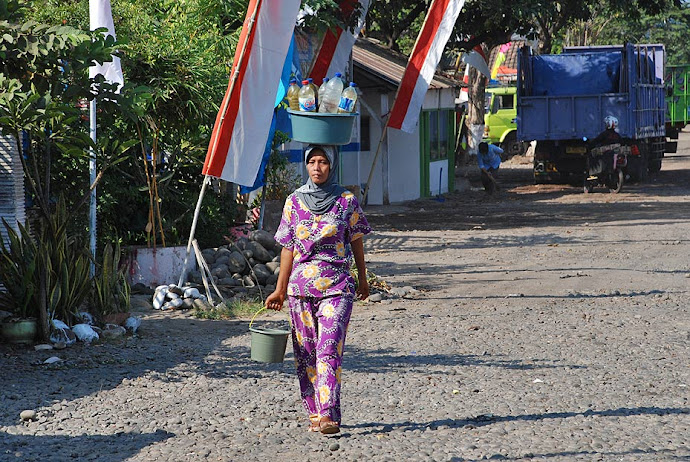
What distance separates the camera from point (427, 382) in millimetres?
6930

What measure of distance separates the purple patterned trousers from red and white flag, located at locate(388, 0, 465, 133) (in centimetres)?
707

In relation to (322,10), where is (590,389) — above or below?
below

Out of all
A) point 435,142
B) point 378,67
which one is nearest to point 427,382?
point 378,67

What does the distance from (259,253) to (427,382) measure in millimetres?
5210

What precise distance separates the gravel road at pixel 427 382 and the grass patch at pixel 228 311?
24cm

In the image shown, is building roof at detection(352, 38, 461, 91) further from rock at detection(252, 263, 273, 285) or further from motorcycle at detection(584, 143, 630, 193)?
rock at detection(252, 263, 273, 285)

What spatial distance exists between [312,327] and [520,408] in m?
1.44

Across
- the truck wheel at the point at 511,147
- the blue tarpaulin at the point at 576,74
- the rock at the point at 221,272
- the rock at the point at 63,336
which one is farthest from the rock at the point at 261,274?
the truck wheel at the point at 511,147

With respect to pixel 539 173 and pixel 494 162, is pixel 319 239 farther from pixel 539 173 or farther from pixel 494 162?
pixel 539 173

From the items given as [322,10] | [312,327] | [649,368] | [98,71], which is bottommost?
[649,368]

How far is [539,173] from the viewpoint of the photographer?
84.6ft

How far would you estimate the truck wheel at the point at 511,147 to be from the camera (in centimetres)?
3791

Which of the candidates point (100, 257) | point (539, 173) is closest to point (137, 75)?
point (100, 257)

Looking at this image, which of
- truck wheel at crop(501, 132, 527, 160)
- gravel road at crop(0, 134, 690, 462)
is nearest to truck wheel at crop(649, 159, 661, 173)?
truck wheel at crop(501, 132, 527, 160)
